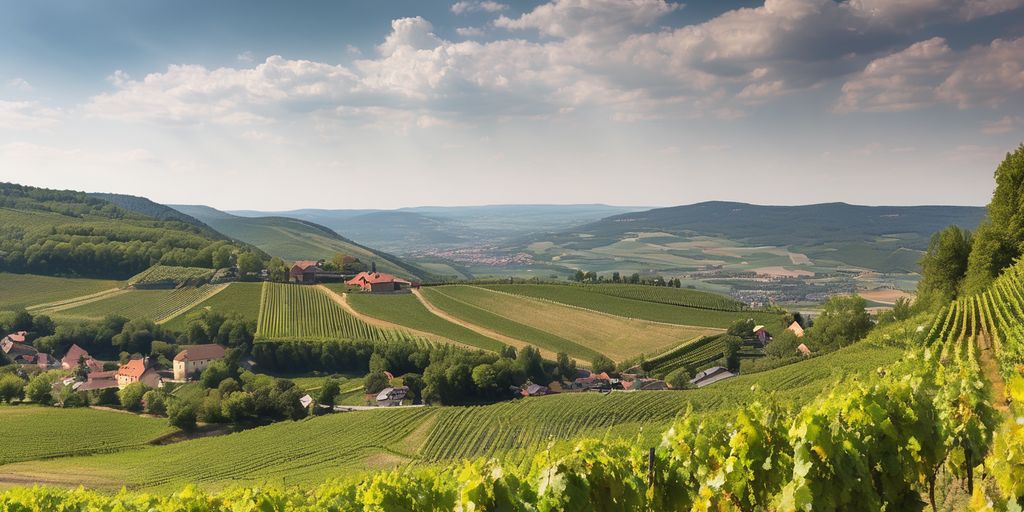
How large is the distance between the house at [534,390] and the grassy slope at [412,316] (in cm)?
905

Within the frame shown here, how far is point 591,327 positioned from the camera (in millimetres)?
70375

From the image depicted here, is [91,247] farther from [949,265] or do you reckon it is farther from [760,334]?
[949,265]

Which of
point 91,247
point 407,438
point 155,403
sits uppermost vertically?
point 91,247

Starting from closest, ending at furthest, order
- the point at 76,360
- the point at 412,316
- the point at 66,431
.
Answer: the point at 66,431 → the point at 76,360 → the point at 412,316

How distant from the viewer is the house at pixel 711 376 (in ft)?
172

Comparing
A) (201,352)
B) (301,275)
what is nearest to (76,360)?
(201,352)

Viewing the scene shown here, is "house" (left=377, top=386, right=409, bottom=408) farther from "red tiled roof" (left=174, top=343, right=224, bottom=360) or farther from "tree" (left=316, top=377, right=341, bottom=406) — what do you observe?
"red tiled roof" (left=174, top=343, right=224, bottom=360)

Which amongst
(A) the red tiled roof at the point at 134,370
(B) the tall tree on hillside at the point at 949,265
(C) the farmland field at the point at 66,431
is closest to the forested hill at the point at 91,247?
(A) the red tiled roof at the point at 134,370

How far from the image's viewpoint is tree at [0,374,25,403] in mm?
47656

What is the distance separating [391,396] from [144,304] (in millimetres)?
47126

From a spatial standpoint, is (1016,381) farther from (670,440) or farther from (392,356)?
(392,356)

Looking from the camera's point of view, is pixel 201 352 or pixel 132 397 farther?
pixel 201 352

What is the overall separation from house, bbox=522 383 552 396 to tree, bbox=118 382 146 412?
3310 centimetres

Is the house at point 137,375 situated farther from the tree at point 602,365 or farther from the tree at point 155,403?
the tree at point 602,365
